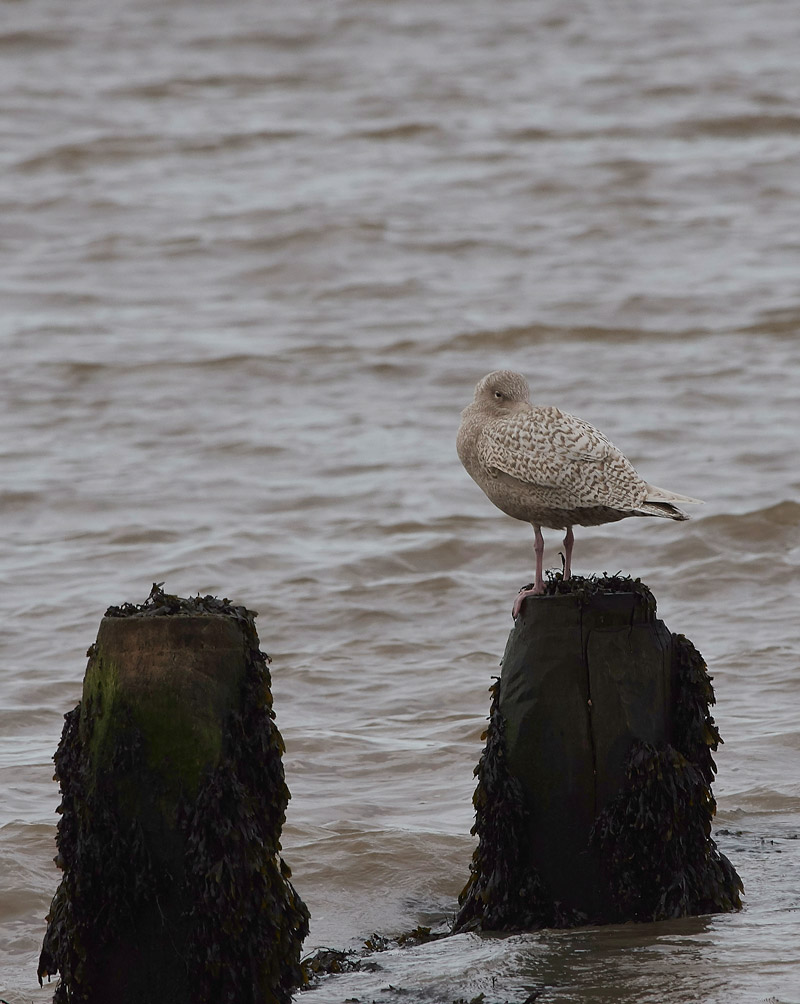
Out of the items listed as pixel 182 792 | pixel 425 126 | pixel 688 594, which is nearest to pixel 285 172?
pixel 425 126

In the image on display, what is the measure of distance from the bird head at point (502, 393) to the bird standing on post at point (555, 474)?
0.09 m

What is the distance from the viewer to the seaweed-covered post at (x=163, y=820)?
4230 mm

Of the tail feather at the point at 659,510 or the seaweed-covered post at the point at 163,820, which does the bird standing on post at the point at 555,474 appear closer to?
the tail feather at the point at 659,510

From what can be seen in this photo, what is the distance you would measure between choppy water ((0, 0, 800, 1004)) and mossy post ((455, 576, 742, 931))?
0.16 metres

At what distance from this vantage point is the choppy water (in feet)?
22.5

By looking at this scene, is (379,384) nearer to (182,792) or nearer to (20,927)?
(20,927)

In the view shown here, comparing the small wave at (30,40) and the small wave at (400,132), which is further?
the small wave at (30,40)

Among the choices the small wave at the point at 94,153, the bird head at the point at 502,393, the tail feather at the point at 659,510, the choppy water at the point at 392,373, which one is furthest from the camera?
the small wave at the point at 94,153

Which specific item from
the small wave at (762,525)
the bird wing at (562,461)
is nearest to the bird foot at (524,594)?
the bird wing at (562,461)

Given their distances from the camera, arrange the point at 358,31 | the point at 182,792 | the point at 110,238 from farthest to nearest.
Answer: the point at 358,31
the point at 110,238
the point at 182,792

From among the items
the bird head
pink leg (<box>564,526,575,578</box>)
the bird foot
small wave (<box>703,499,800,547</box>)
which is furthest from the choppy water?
the bird head

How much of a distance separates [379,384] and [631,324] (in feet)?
Answer: 10.8

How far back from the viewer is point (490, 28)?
2838 centimetres

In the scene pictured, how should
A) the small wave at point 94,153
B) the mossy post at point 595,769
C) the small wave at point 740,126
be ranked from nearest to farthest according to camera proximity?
the mossy post at point 595,769
the small wave at point 94,153
the small wave at point 740,126
